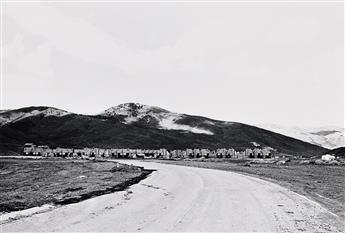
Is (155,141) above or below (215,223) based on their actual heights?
above

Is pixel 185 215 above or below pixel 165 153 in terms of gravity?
below

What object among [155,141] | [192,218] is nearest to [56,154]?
[155,141]

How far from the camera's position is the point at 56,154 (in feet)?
437

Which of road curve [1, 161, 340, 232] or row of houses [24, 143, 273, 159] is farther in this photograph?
row of houses [24, 143, 273, 159]

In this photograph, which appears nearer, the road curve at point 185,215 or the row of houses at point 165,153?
the road curve at point 185,215

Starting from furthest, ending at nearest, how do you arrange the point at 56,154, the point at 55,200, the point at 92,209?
the point at 56,154 < the point at 55,200 < the point at 92,209

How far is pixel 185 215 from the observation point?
14.6m

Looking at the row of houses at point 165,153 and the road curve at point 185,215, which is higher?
the row of houses at point 165,153

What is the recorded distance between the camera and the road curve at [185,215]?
41.8 feet

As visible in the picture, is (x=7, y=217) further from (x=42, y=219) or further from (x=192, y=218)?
(x=192, y=218)

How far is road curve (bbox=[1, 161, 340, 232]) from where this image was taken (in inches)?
502

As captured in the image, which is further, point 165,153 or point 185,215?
point 165,153

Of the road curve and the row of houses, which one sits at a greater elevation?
the row of houses

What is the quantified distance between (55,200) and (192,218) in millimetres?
7883
